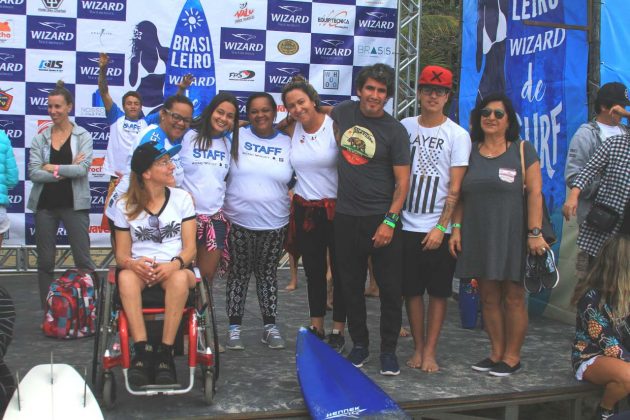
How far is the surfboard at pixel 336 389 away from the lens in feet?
11.6

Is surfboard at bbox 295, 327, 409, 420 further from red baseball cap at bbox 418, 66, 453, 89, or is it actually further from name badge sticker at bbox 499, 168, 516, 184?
red baseball cap at bbox 418, 66, 453, 89

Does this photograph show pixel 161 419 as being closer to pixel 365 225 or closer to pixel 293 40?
pixel 365 225

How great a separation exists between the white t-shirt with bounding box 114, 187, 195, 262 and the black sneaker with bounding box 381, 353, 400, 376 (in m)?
1.27

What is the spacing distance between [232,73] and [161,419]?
4.42m

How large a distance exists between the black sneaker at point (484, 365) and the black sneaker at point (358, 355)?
63 centimetres

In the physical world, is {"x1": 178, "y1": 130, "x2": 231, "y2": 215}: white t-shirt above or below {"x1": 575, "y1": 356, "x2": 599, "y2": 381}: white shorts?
above

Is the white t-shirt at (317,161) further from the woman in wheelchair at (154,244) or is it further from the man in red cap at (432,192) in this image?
the woman in wheelchair at (154,244)

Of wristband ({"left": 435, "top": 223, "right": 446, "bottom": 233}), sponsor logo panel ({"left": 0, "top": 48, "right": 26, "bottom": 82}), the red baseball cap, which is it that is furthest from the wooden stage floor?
sponsor logo panel ({"left": 0, "top": 48, "right": 26, "bottom": 82})

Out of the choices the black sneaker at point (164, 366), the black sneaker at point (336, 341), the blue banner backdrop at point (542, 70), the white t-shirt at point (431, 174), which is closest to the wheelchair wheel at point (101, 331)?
the black sneaker at point (164, 366)

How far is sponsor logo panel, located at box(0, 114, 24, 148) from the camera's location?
268 inches

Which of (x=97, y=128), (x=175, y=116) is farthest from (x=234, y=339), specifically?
(x=97, y=128)

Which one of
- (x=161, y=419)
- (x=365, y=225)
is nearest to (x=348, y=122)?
(x=365, y=225)

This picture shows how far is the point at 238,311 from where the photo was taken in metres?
4.58

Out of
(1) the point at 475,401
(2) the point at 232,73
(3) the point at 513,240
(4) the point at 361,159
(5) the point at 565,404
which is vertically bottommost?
(5) the point at 565,404
